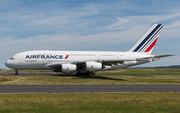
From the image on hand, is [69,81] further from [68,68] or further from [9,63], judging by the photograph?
[9,63]

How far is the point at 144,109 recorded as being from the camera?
31.9 feet

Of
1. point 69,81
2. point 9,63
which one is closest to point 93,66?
point 69,81

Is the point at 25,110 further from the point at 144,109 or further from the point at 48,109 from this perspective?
the point at 144,109

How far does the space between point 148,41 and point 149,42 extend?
38cm

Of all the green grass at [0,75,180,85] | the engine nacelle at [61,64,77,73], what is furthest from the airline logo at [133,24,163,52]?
the engine nacelle at [61,64,77,73]

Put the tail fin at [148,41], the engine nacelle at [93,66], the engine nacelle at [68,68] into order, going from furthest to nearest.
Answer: the tail fin at [148,41]
the engine nacelle at [68,68]
the engine nacelle at [93,66]

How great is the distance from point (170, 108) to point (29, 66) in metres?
31.4

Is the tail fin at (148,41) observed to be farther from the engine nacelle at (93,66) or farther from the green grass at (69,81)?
the green grass at (69,81)

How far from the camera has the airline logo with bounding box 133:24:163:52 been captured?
43.1m

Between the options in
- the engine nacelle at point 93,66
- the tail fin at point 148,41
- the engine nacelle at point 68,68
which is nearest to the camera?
the engine nacelle at point 93,66

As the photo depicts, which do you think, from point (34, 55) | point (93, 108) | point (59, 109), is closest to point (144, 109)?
point (93, 108)

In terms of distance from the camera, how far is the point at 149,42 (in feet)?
142

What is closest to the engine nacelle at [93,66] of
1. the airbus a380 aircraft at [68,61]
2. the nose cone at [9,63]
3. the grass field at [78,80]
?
the airbus a380 aircraft at [68,61]

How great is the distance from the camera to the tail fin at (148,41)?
43094mm
